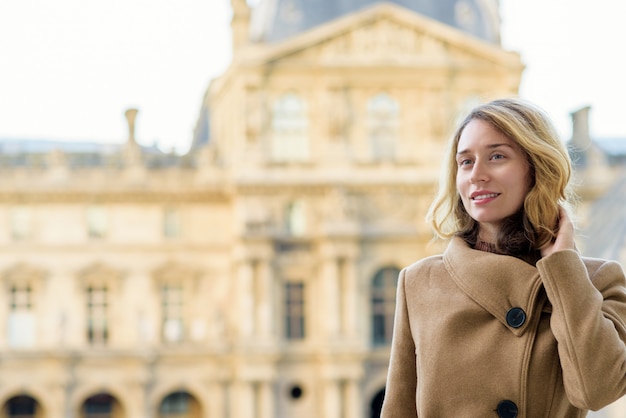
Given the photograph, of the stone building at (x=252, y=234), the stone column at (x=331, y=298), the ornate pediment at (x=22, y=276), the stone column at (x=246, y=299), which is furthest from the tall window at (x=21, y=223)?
the stone column at (x=331, y=298)

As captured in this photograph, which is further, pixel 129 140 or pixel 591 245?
pixel 129 140

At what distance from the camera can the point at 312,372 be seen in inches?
1409

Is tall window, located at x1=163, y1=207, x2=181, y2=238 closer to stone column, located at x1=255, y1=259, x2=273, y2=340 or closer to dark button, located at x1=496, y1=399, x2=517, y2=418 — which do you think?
stone column, located at x1=255, y1=259, x2=273, y2=340

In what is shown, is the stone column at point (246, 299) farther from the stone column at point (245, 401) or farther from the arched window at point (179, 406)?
the arched window at point (179, 406)

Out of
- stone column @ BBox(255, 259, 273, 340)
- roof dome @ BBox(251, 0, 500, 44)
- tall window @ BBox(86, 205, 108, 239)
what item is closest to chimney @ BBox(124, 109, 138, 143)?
tall window @ BBox(86, 205, 108, 239)

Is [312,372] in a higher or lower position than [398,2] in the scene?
lower

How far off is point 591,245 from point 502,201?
2251 cm

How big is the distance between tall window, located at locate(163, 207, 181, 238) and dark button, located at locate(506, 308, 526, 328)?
113 feet

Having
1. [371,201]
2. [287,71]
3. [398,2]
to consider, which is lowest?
[371,201]

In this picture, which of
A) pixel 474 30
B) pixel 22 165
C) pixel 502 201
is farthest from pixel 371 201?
pixel 502 201

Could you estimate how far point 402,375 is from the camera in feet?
11.6

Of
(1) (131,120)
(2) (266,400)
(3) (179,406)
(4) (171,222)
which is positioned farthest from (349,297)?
(1) (131,120)

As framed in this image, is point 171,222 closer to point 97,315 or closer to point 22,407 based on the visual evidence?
point 97,315

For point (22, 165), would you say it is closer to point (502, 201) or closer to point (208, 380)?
point (208, 380)
